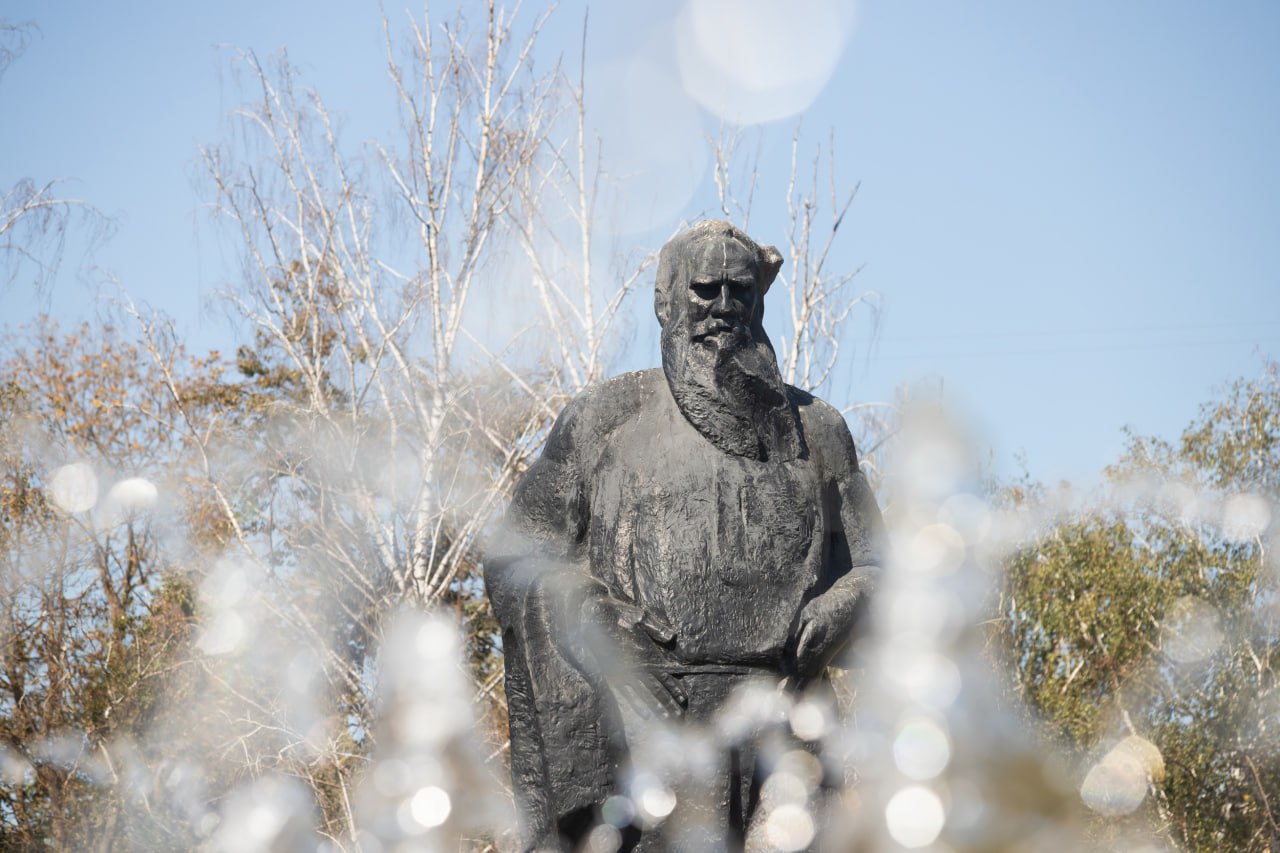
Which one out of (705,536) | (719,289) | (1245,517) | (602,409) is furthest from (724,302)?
(1245,517)

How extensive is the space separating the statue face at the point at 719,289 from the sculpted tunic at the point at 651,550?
22 cm

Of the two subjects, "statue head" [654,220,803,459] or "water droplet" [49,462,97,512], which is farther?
"water droplet" [49,462,97,512]

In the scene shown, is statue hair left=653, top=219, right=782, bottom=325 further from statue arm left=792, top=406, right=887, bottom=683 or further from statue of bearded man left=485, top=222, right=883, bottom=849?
statue arm left=792, top=406, right=887, bottom=683

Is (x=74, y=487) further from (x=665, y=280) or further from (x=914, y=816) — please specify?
(x=665, y=280)

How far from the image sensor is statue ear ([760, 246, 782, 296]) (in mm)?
3934

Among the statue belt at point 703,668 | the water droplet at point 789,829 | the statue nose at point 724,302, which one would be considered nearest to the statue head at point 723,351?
the statue nose at point 724,302

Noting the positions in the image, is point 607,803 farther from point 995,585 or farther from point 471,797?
point 995,585

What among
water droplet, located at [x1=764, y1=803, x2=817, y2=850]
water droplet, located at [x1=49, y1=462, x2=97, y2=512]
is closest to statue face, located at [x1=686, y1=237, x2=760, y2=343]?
water droplet, located at [x1=764, y1=803, x2=817, y2=850]

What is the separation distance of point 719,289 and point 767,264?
0.63ft

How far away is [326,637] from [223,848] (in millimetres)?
2296

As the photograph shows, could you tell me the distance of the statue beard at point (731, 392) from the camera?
3.77 m

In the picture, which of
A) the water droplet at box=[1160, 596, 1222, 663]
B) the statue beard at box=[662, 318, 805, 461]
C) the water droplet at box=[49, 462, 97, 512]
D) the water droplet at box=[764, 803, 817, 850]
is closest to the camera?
the water droplet at box=[764, 803, 817, 850]

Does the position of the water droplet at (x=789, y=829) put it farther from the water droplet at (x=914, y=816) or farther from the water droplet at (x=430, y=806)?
the water droplet at (x=430, y=806)

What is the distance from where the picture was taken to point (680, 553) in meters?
3.59
